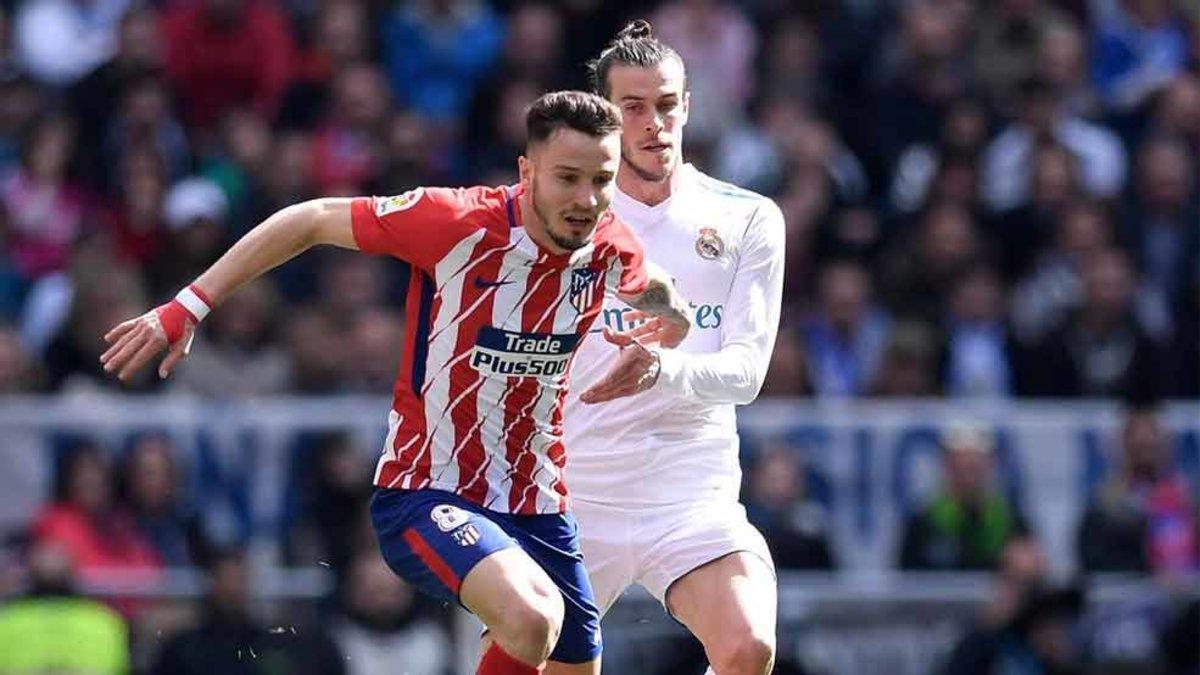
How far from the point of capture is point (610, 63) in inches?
354

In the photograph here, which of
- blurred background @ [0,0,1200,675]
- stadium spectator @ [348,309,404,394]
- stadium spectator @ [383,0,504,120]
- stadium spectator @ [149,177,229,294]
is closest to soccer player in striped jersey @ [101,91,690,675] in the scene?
Answer: blurred background @ [0,0,1200,675]

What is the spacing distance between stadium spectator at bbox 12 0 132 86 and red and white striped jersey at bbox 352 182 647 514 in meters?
8.43

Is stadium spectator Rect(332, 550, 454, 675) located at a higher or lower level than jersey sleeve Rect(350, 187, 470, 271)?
lower

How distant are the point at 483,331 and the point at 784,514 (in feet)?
18.1

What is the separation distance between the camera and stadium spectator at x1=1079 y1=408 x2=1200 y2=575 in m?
13.8

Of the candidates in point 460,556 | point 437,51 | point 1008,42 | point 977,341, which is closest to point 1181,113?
point 1008,42

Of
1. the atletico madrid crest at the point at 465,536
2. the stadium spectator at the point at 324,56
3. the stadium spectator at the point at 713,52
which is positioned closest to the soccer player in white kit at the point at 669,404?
the atletico madrid crest at the point at 465,536

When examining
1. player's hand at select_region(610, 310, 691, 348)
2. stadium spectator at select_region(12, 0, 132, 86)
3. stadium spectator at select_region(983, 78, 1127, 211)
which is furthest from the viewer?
stadium spectator at select_region(12, 0, 132, 86)

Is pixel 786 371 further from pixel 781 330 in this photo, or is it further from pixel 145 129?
pixel 145 129

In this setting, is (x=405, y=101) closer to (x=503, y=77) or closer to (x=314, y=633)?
(x=503, y=77)

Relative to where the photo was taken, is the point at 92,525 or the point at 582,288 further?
the point at 92,525

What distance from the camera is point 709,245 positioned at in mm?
9039

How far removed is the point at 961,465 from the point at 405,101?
4461 mm

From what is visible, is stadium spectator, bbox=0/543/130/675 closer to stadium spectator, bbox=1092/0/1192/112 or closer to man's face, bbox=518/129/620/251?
man's face, bbox=518/129/620/251
